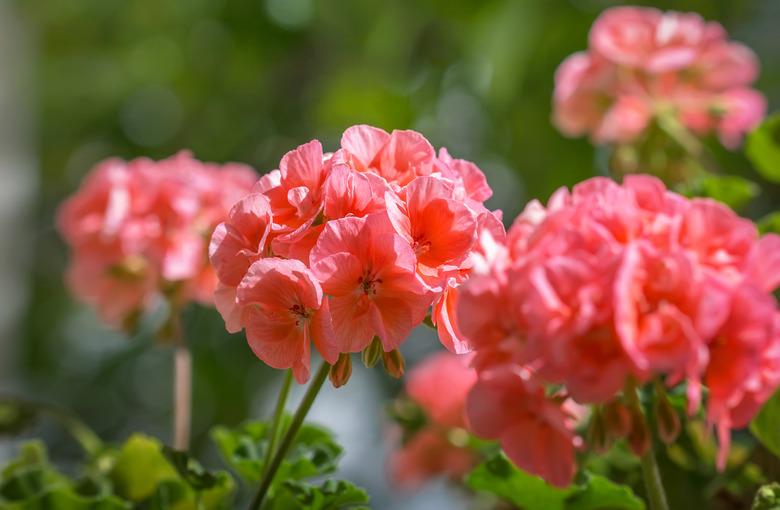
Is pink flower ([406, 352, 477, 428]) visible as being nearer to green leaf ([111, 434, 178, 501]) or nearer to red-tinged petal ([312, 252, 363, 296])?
green leaf ([111, 434, 178, 501])

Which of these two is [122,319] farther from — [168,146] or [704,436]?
[168,146]

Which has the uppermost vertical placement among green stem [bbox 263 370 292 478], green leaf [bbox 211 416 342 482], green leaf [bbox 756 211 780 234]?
green leaf [bbox 756 211 780 234]

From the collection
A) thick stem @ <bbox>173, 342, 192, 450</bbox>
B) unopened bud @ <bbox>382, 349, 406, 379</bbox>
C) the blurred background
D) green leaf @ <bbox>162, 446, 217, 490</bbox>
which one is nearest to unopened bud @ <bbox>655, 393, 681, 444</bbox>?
unopened bud @ <bbox>382, 349, 406, 379</bbox>

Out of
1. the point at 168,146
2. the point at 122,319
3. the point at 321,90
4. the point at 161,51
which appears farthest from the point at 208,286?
the point at 161,51

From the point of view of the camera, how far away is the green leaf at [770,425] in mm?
510

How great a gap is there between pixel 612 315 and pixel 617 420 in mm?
52

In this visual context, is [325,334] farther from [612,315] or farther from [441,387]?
[441,387]

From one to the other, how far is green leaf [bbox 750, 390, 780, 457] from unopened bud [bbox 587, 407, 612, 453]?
143mm

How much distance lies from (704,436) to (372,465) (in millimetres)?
954

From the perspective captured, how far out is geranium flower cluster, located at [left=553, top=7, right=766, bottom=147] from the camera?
0.83 metres

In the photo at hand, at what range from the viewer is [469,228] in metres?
0.44

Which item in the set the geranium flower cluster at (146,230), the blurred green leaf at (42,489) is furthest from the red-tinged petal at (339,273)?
the geranium flower cluster at (146,230)

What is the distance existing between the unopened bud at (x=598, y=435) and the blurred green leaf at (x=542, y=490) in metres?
0.12

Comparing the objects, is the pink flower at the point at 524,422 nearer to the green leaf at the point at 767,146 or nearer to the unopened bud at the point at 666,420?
the unopened bud at the point at 666,420
